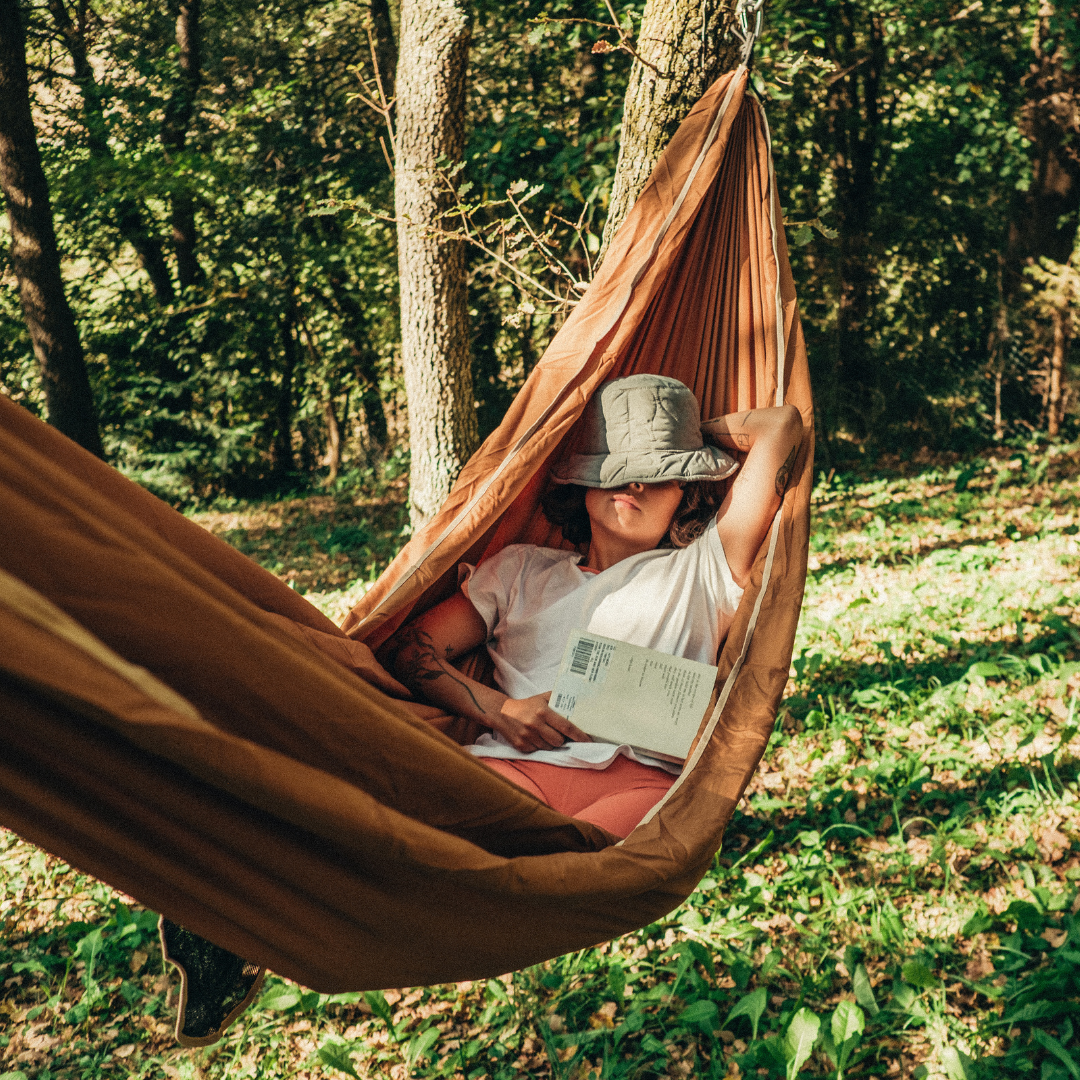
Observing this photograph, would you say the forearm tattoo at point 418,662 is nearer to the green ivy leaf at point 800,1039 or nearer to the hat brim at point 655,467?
the hat brim at point 655,467

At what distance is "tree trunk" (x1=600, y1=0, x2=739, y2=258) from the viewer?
2.21 m

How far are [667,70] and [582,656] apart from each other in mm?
1600

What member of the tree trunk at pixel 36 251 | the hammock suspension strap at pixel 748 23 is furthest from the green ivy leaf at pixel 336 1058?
the tree trunk at pixel 36 251

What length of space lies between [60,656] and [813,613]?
10.3 ft

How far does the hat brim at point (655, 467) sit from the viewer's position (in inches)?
74.4

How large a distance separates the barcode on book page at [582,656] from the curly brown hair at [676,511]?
1.28 feet

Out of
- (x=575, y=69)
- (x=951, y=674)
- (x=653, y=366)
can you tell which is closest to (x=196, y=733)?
(x=653, y=366)

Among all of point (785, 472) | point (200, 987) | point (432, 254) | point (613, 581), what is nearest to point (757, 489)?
point (785, 472)

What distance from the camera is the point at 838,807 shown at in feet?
7.34

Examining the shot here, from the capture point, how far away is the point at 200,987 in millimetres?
1405

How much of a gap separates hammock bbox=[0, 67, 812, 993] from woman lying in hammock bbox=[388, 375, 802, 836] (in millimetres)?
166

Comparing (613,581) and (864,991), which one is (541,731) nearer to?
(613,581)

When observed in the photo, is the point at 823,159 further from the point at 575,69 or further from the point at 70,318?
the point at 70,318

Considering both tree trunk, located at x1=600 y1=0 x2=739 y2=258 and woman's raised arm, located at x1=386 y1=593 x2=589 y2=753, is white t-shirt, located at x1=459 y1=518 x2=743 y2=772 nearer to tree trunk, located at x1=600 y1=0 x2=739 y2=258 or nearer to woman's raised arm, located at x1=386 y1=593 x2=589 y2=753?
woman's raised arm, located at x1=386 y1=593 x2=589 y2=753
